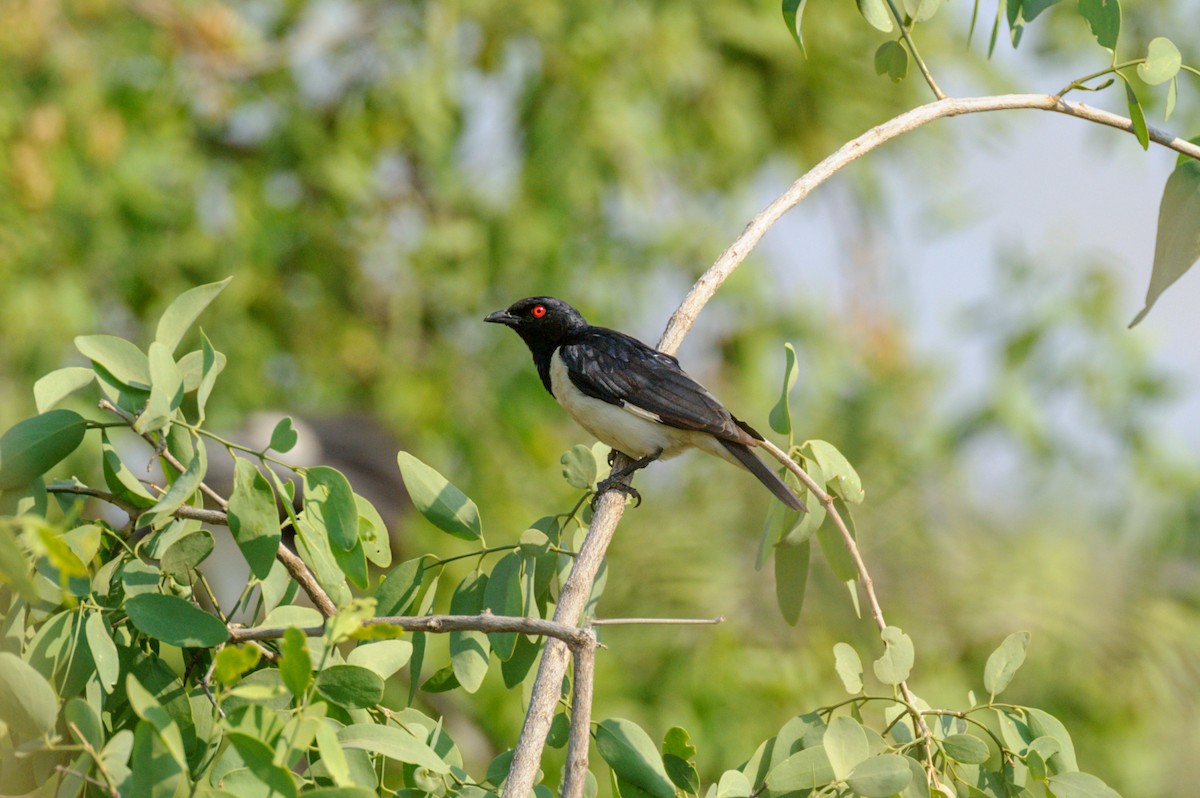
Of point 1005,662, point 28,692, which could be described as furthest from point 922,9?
point 28,692

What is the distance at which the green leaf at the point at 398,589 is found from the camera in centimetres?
215

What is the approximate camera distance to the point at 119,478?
1.90m

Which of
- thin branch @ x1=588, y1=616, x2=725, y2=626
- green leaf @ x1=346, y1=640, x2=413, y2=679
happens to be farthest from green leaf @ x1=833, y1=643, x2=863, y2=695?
green leaf @ x1=346, y1=640, x2=413, y2=679

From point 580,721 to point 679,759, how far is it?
0.26 m

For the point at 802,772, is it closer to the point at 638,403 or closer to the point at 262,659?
the point at 262,659

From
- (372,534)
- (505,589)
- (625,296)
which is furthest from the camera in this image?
(625,296)

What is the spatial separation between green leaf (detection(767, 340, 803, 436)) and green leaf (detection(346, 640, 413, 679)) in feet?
2.28

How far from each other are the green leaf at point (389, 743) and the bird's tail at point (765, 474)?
2.77ft

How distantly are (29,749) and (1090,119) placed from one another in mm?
2082

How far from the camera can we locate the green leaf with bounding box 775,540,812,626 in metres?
2.42

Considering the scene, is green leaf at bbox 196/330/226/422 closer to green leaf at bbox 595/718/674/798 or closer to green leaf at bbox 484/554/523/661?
green leaf at bbox 484/554/523/661

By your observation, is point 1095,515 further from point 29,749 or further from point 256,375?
point 29,749

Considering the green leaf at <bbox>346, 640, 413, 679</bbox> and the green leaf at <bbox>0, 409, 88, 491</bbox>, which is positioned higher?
the green leaf at <bbox>0, 409, 88, 491</bbox>

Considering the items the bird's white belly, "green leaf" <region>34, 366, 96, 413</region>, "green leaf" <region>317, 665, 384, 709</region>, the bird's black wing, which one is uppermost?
the bird's black wing
